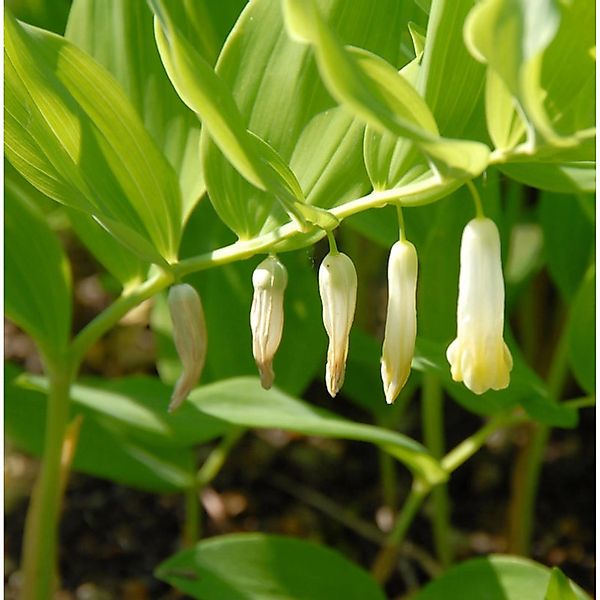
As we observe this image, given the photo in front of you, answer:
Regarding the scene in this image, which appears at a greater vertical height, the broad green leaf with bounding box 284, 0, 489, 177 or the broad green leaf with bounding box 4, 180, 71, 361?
the broad green leaf with bounding box 284, 0, 489, 177

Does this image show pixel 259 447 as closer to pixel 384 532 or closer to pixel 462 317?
pixel 384 532

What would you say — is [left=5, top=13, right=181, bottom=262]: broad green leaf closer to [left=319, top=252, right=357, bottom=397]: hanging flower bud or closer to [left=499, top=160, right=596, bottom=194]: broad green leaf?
[left=319, top=252, right=357, bottom=397]: hanging flower bud

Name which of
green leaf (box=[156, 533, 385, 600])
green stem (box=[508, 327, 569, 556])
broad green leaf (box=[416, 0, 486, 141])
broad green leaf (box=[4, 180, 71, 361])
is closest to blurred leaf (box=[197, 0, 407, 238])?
broad green leaf (box=[416, 0, 486, 141])

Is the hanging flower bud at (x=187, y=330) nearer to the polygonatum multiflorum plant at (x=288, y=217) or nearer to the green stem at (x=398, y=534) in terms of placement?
the polygonatum multiflorum plant at (x=288, y=217)

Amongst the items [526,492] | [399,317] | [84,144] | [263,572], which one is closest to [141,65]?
[84,144]

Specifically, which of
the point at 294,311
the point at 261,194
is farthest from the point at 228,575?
the point at 261,194

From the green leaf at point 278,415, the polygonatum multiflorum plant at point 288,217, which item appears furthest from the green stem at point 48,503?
the green leaf at point 278,415
